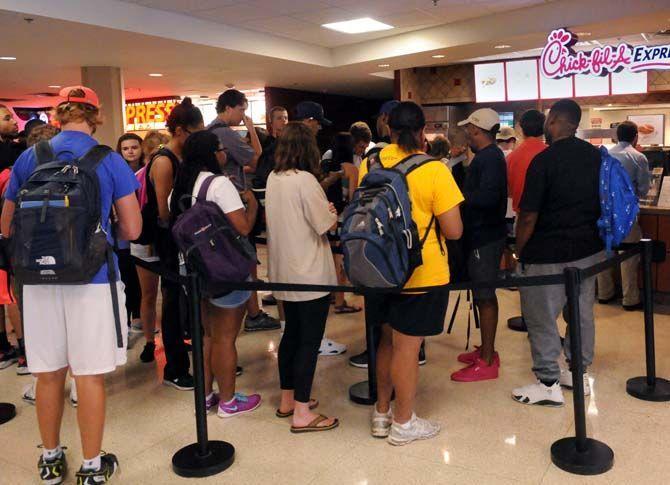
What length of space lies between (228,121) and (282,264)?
1.38m

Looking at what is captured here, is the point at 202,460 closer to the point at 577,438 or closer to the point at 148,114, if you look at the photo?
the point at 577,438

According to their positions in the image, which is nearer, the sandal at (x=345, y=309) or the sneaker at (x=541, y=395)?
the sneaker at (x=541, y=395)

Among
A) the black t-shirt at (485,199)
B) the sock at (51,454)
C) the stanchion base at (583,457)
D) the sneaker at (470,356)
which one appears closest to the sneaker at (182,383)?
the sock at (51,454)

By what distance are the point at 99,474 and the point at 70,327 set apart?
25.8 inches

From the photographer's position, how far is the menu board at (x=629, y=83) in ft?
32.7

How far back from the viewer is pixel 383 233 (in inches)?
98.4

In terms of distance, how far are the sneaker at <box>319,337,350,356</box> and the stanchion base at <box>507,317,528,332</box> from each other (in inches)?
52.8

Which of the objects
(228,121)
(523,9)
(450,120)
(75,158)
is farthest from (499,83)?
(75,158)

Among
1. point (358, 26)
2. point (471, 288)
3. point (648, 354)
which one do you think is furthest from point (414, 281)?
point (358, 26)

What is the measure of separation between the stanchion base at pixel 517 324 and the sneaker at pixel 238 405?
217 centimetres

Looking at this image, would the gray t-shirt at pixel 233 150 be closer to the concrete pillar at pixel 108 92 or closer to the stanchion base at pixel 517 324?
the stanchion base at pixel 517 324

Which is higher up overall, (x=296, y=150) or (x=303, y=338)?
(x=296, y=150)

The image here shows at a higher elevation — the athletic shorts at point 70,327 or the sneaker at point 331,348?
the athletic shorts at point 70,327

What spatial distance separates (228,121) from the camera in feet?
13.0
